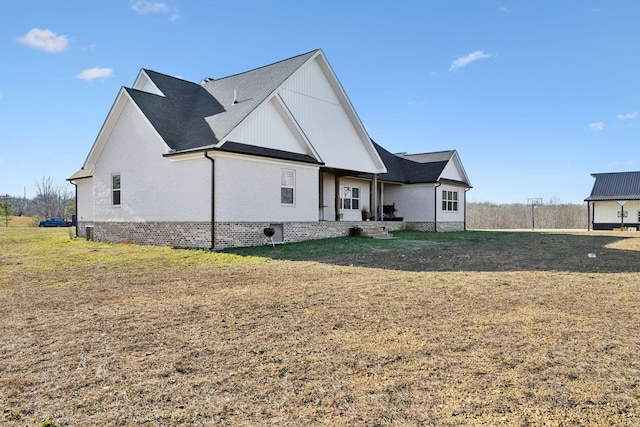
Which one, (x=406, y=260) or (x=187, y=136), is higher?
(x=187, y=136)

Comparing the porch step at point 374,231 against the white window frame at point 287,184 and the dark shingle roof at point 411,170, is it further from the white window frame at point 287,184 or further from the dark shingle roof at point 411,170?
the dark shingle roof at point 411,170

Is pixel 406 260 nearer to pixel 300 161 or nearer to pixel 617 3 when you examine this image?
pixel 300 161

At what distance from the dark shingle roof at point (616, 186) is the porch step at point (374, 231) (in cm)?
2567

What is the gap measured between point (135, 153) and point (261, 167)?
5611 mm

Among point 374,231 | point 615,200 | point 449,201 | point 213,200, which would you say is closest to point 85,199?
point 213,200

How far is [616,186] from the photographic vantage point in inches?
1496

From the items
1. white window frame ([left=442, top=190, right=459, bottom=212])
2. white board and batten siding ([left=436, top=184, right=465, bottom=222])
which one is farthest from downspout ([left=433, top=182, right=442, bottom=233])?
white window frame ([left=442, top=190, right=459, bottom=212])

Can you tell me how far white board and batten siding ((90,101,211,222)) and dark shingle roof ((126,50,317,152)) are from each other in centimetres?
63

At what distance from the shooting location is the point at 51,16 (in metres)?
14.5

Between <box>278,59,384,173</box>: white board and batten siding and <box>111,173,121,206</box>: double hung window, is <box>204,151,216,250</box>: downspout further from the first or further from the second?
<box>111,173,121,206</box>: double hung window

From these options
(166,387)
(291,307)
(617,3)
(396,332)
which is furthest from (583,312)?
(617,3)

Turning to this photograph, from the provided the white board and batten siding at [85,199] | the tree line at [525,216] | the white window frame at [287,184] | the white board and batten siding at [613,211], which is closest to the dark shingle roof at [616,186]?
the white board and batten siding at [613,211]

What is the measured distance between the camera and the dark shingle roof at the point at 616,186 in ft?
120

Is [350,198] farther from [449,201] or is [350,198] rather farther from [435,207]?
[449,201]
